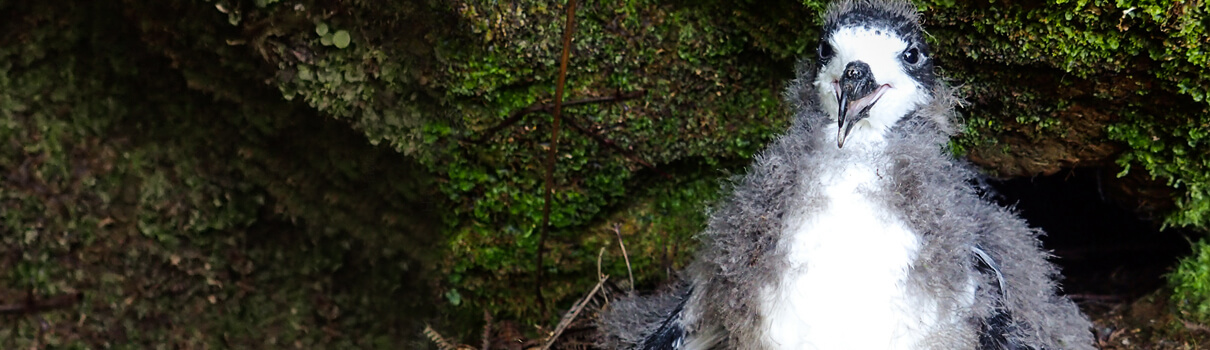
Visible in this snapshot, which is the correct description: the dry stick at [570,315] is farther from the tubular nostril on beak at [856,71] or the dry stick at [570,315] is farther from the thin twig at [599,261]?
the tubular nostril on beak at [856,71]

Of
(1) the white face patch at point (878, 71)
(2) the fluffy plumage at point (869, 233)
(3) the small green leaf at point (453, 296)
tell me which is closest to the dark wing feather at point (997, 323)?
(2) the fluffy plumage at point (869, 233)

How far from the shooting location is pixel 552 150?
64.1 inches

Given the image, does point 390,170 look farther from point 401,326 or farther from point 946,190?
point 946,190

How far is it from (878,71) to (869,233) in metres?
0.26

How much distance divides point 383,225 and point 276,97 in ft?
1.20

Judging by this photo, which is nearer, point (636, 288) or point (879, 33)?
point (879, 33)

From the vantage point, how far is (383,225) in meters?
1.84

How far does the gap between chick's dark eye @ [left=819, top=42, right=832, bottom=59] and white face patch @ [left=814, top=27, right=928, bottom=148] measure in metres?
0.01

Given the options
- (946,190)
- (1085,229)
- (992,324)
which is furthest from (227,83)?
(1085,229)

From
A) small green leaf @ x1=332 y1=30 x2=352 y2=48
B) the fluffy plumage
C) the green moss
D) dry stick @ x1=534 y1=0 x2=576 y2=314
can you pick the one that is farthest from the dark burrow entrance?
small green leaf @ x1=332 y1=30 x2=352 y2=48

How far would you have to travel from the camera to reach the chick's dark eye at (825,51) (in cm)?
130

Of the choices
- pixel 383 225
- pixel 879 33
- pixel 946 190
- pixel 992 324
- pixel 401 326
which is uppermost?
pixel 879 33

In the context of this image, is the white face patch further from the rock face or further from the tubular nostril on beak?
the rock face

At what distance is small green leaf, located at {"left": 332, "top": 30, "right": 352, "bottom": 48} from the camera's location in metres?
1.54
